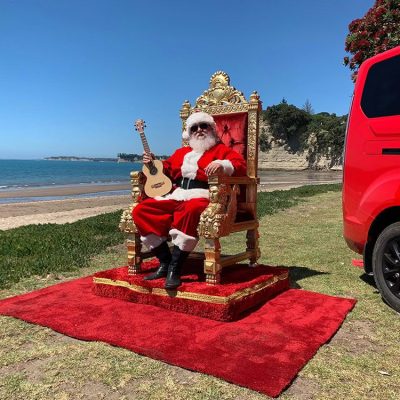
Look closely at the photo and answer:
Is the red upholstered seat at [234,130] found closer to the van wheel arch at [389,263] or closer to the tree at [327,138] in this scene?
the van wheel arch at [389,263]

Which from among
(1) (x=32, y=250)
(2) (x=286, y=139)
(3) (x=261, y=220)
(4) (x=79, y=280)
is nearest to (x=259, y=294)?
(4) (x=79, y=280)

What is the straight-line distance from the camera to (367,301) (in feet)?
13.5

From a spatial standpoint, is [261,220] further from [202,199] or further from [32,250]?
[202,199]

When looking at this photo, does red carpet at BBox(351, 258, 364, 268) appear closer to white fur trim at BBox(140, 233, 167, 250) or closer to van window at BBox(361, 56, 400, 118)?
van window at BBox(361, 56, 400, 118)

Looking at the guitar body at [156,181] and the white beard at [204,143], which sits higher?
the white beard at [204,143]

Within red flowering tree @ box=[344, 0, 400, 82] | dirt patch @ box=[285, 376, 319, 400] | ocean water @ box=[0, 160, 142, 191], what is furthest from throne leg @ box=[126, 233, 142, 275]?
ocean water @ box=[0, 160, 142, 191]

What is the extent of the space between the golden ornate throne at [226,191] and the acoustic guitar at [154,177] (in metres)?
Result: 0.09

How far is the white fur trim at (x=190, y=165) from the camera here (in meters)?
4.57

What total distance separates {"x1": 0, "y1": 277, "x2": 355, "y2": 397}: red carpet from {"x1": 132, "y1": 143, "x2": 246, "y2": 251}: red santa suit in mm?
703

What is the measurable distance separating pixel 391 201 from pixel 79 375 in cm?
288

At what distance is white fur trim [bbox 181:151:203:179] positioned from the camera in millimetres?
4566

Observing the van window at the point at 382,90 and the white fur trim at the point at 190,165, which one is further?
the white fur trim at the point at 190,165

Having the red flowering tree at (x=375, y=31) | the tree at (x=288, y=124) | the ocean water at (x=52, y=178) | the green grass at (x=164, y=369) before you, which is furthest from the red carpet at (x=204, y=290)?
the tree at (x=288, y=124)

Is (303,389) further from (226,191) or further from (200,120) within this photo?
(200,120)
